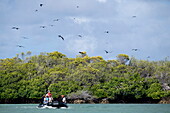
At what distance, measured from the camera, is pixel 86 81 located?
285 feet

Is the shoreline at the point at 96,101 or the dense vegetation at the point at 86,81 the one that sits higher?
the dense vegetation at the point at 86,81

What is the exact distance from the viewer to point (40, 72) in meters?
89.3

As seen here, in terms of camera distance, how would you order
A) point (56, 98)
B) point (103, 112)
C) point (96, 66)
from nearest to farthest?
point (103, 112)
point (56, 98)
point (96, 66)

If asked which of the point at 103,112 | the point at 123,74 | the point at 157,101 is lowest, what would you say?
the point at 103,112

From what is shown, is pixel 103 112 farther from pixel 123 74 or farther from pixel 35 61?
pixel 35 61

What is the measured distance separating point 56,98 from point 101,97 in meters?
10.1

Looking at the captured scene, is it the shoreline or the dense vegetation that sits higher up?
the dense vegetation

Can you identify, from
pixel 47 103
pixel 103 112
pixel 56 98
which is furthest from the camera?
pixel 56 98

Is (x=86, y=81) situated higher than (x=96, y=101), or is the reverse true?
(x=86, y=81)

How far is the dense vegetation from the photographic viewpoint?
83750mm

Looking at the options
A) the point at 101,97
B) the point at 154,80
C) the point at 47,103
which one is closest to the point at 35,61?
the point at 101,97

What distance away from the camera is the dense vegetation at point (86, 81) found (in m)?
83.8

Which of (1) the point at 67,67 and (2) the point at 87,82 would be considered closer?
(2) the point at 87,82

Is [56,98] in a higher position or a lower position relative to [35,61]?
lower
